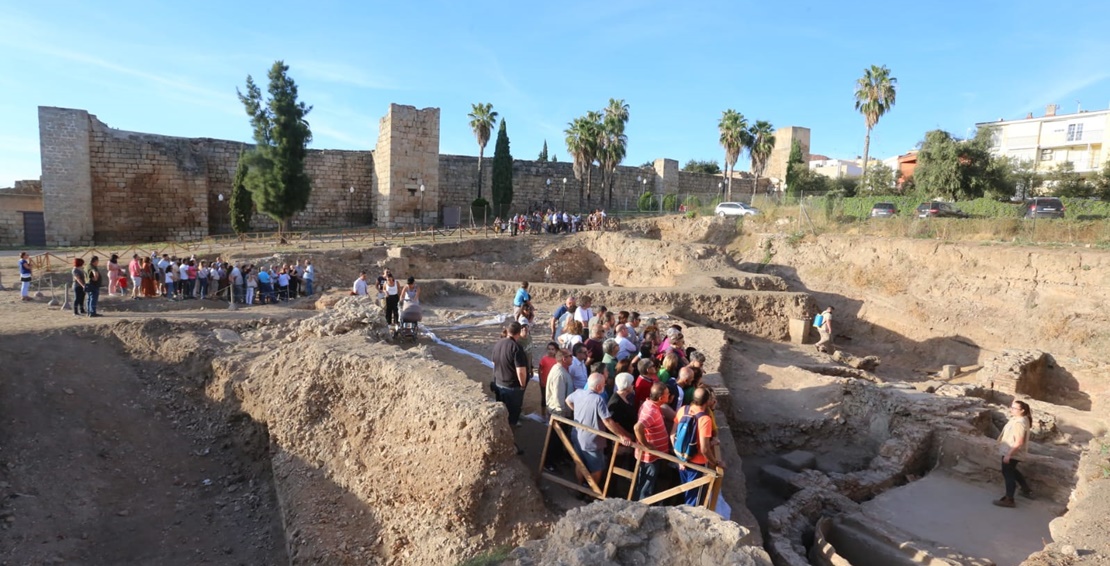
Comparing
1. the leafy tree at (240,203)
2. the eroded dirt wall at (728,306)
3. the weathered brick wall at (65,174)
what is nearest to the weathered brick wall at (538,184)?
the leafy tree at (240,203)

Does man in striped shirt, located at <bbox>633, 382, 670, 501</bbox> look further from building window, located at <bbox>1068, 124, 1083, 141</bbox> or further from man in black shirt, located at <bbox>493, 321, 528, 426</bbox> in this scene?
building window, located at <bbox>1068, 124, 1083, 141</bbox>

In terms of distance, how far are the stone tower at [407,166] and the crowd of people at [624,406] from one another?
22889 millimetres

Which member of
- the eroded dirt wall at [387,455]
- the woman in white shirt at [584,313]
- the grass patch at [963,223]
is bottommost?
the eroded dirt wall at [387,455]

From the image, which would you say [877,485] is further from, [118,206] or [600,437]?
[118,206]

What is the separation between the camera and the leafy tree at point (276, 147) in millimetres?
25328

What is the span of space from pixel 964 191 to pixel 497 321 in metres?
26.9

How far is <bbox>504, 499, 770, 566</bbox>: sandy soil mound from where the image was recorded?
4.05 m

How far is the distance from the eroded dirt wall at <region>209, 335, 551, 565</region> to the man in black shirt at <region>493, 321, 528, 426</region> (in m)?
0.42

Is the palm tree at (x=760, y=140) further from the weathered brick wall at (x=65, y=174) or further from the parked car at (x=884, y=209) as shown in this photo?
the weathered brick wall at (x=65, y=174)

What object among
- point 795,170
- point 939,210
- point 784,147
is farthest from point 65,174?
point 784,147

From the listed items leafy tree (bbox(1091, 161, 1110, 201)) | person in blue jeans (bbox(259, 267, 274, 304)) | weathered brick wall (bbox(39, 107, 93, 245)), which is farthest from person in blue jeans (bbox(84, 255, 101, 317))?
leafy tree (bbox(1091, 161, 1110, 201))

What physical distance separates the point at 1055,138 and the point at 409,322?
166 feet

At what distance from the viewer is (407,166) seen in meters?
28.8

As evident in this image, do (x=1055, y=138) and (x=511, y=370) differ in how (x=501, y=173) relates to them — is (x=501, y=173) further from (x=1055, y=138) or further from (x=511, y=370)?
(x=1055, y=138)
